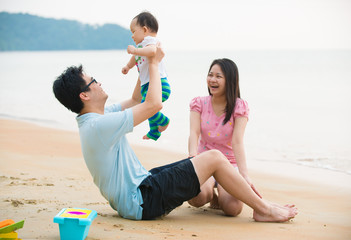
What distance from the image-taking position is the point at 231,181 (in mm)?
3205

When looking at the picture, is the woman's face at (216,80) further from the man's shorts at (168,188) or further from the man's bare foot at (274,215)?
the man's bare foot at (274,215)

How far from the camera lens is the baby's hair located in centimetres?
384

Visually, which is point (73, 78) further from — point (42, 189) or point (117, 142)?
point (42, 189)

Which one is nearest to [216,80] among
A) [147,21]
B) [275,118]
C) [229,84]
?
[229,84]

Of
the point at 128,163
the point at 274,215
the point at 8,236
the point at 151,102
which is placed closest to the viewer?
the point at 8,236

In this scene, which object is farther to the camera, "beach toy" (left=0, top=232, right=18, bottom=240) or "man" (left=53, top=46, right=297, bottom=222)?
"man" (left=53, top=46, right=297, bottom=222)

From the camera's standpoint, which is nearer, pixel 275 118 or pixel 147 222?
pixel 147 222

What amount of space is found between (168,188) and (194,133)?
2.88 ft

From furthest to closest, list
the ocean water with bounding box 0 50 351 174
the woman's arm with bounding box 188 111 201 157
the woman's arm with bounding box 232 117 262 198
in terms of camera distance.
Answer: the ocean water with bounding box 0 50 351 174 < the woman's arm with bounding box 188 111 201 157 < the woman's arm with bounding box 232 117 262 198

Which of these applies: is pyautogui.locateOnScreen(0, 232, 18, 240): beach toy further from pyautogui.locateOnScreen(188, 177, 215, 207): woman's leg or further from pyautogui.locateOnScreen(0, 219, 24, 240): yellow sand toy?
pyautogui.locateOnScreen(188, 177, 215, 207): woman's leg

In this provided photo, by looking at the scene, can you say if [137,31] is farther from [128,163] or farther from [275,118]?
[275,118]

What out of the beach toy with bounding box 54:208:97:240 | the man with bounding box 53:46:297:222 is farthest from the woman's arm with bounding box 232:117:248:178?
the beach toy with bounding box 54:208:97:240

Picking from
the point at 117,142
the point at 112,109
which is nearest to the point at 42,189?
the point at 112,109

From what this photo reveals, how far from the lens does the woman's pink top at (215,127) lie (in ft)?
12.5
